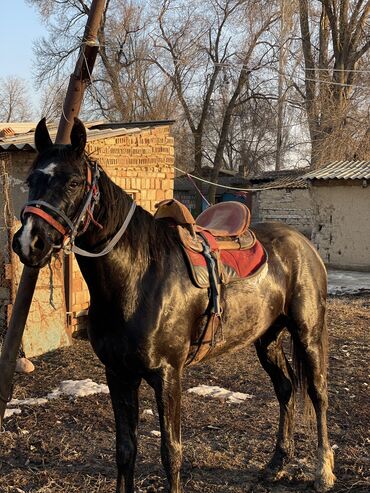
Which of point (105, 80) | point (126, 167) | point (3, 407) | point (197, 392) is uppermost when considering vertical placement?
point (105, 80)

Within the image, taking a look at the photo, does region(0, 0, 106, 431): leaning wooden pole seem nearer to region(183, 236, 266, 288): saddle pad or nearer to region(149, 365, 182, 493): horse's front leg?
region(183, 236, 266, 288): saddle pad

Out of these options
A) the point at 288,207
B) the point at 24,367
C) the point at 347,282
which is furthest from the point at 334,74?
the point at 24,367

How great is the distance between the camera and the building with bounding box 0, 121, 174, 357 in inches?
302

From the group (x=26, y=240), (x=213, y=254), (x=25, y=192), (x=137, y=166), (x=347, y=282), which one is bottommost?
(x=347, y=282)

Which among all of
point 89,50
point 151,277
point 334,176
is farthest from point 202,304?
point 334,176

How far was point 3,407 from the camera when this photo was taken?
418cm

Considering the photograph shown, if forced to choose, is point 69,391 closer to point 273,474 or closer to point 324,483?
point 273,474

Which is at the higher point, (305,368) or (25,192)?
(25,192)

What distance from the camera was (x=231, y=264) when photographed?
147 inches

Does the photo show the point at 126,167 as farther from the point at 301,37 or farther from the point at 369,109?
the point at 301,37

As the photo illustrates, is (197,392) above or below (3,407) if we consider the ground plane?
below

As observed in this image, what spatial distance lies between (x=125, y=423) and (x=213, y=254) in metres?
1.14

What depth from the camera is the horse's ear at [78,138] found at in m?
2.77

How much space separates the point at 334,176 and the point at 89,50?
14.3m
